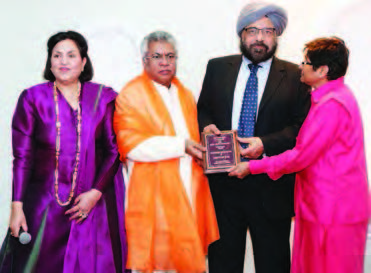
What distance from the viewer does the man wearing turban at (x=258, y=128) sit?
2.96 meters

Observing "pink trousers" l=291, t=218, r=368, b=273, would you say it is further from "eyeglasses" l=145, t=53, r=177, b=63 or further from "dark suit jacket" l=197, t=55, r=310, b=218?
"eyeglasses" l=145, t=53, r=177, b=63

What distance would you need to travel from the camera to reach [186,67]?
382 cm

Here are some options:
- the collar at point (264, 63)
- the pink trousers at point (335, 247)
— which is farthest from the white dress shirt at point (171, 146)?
the pink trousers at point (335, 247)

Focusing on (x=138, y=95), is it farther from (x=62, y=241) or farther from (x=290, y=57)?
(x=290, y=57)

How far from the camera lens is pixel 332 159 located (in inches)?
108

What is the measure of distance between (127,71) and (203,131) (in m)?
1.08

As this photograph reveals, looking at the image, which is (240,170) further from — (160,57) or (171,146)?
(160,57)

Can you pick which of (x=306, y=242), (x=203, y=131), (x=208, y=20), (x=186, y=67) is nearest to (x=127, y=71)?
(x=186, y=67)

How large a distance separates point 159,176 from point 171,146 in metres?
0.21

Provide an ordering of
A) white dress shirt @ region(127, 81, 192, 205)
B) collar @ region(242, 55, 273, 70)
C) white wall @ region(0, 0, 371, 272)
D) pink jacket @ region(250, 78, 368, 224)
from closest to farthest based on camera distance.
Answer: pink jacket @ region(250, 78, 368, 224) → white dress shirt @ region(127, 81, 192, 205) → collar @ region(242, 55, 273, 70) → white wall @ region(0, 0, 371, 272)

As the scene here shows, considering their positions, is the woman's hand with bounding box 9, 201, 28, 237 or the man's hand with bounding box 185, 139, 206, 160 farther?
the man's hand with bounding box 185, 139, 206, 160

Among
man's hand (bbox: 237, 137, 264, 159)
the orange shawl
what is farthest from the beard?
the orange shawl

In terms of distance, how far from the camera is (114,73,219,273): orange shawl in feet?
9.41

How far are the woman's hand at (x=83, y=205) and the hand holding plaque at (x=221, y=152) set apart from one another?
2.33 feet
